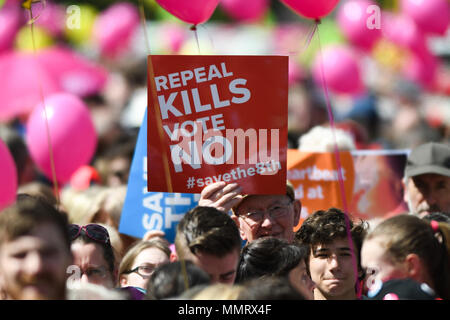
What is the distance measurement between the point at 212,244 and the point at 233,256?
0.33 ft

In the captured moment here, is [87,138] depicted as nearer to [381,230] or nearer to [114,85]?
[381,230]

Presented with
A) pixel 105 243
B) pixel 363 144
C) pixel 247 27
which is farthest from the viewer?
Result: pixel 247 27

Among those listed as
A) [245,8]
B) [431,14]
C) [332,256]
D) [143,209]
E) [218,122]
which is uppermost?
[245,8]

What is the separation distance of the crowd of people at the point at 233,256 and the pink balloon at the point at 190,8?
844mm

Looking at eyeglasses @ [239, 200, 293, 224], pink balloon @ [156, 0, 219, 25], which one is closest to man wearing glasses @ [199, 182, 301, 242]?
eyeglasses @ [239, 200, 293, 224]

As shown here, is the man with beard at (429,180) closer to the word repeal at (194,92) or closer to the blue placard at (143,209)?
the blue placard at (143,209)

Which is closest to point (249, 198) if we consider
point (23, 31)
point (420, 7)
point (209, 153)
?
point (209, 153)

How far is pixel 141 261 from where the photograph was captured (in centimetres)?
402

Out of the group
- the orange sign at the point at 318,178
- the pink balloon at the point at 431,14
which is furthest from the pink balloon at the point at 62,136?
the pink balloon at the point at 431,14

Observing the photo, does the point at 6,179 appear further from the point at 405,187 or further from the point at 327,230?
the point at 405,187

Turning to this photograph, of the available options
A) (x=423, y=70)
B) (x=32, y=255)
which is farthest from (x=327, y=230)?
(x=423, y=70)

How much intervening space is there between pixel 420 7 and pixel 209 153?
6729mm
